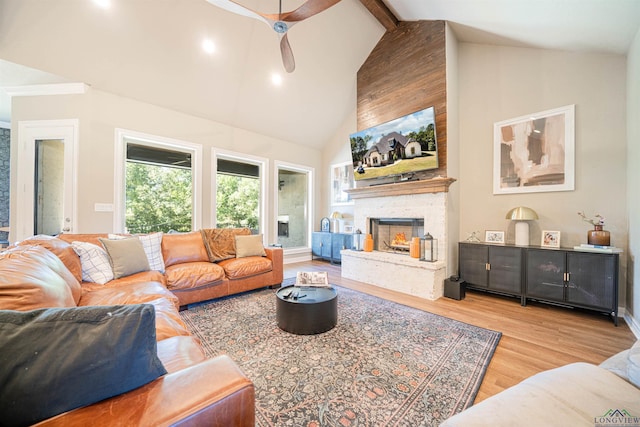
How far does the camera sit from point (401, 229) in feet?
14.1

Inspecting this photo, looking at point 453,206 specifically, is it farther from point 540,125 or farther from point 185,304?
point 185,304

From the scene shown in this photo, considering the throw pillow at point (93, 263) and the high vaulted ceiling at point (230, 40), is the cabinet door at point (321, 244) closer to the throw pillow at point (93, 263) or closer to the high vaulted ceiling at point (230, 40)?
the high vaulted ceiling at point (230, 40)

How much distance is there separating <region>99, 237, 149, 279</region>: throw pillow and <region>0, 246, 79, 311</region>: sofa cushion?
0.93 meters

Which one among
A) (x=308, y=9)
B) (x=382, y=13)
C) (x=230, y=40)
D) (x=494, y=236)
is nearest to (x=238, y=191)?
(x=230, y=40)

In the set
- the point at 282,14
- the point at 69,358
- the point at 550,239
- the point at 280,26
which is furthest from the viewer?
the point at 550,239

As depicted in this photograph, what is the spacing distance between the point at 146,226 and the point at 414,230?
4.65 meters

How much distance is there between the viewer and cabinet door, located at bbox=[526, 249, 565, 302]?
277cm

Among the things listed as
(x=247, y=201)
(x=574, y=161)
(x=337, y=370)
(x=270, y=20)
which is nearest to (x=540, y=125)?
(x=574, y=161)

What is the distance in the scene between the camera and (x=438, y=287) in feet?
11.0

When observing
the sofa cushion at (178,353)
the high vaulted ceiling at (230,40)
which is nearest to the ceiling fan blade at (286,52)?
the high vaulted ceiling at (230,40)

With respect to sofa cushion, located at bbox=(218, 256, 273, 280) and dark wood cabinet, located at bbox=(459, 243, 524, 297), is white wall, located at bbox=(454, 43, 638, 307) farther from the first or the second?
sofa cushion, located at bbox=(218, 256, 273, 280)

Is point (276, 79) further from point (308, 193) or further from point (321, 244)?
point (321, 244)

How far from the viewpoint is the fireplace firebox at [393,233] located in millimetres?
4100

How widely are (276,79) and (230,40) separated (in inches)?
37.8
